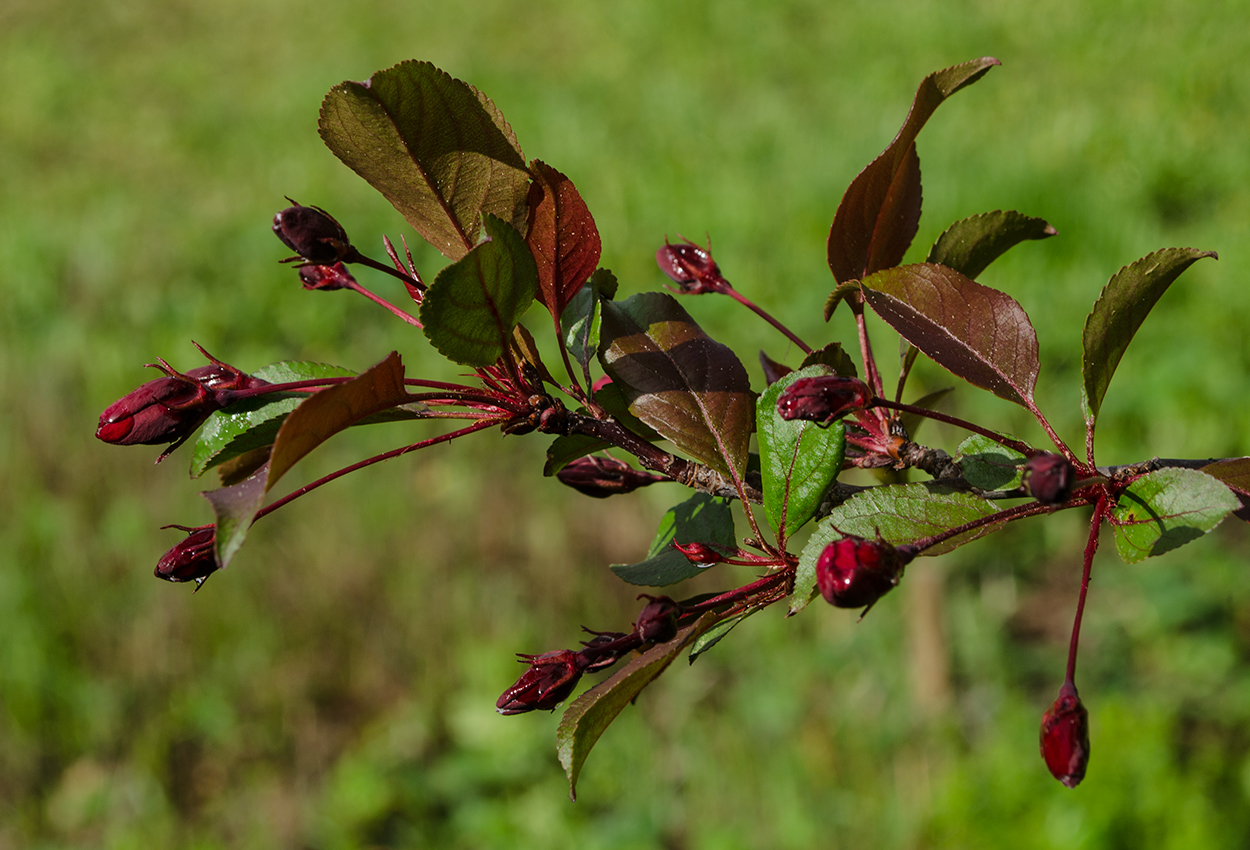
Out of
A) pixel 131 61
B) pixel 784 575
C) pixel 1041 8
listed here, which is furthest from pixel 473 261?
pixel 131 61

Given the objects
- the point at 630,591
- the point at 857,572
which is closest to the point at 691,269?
the point at 857,572

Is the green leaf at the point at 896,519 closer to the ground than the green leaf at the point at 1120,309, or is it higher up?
closer to the ground

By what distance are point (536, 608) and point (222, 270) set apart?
2.65 m

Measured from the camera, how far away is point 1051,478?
1.66ft

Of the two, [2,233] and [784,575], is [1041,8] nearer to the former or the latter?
[2,233]

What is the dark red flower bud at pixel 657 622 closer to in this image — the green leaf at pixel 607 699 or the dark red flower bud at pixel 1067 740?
the green leaf at pixel 607 699

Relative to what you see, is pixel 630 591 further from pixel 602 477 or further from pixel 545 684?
pixel 545 684

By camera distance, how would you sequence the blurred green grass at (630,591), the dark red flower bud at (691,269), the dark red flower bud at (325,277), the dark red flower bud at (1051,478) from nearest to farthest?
the dark red flower bud at (1051,478), the dark red flower bud at (325,277), the dark red flower bud at (691,269), the blurred green grass at (630,591)

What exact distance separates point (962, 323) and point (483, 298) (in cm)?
29

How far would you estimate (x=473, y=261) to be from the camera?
542mm

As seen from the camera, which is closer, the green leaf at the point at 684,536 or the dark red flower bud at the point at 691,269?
the green leaf at the point at 684,536

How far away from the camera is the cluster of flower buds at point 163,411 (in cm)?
58

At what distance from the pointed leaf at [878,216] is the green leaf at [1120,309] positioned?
154 mm

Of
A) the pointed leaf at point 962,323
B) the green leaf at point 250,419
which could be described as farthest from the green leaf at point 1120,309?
the green leaf at point 250,419
